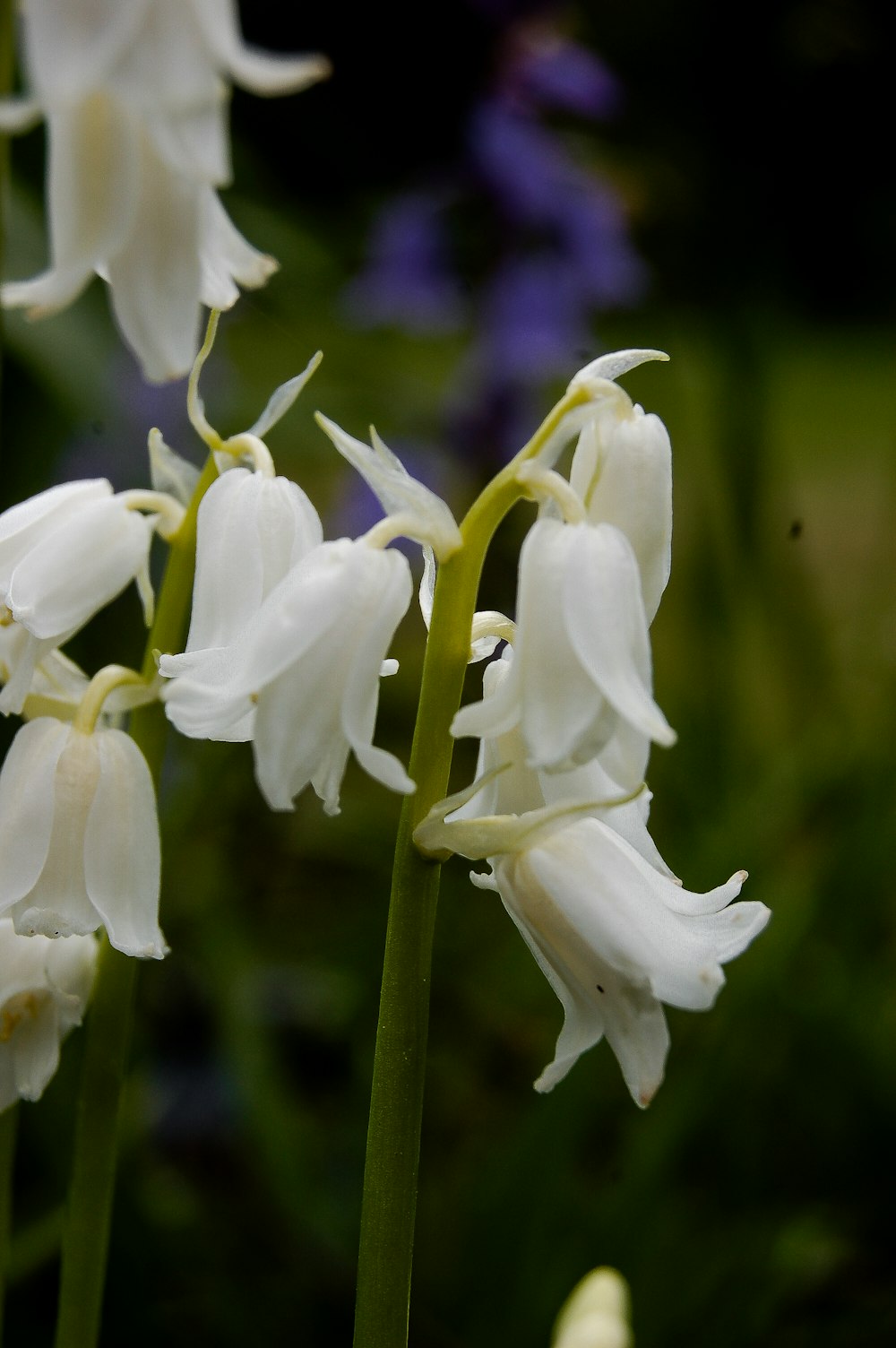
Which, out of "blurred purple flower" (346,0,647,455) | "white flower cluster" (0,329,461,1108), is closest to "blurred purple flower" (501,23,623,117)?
"blurred purple flower" (346,0,647,455)

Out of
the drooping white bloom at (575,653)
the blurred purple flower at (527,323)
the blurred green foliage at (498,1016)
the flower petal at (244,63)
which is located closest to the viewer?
the flower petal at (244,63)

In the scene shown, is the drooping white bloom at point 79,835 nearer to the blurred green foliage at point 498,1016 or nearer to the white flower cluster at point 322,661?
the white flower cluster at point 322,661

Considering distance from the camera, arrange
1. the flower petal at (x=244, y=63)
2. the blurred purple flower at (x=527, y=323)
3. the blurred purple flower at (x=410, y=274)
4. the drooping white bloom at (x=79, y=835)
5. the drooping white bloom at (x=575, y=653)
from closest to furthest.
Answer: the flower petal at (x=244, y=63), the drooping white bloom at (x=575, y=653), the drooping white bloom at (x=79, y=835), the blurred purple flower at (x=527, y=323), the blurred purple flower at (x=410, y=274)

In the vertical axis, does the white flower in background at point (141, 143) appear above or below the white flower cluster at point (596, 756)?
above

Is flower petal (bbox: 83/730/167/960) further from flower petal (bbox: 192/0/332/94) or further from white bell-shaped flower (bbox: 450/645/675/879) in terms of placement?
flower petal (bbox: 192/0/332/94)

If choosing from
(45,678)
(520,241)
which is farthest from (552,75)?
(45,678)

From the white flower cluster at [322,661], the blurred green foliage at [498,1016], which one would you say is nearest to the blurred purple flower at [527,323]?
the blurred green foliage at [498,1016]
